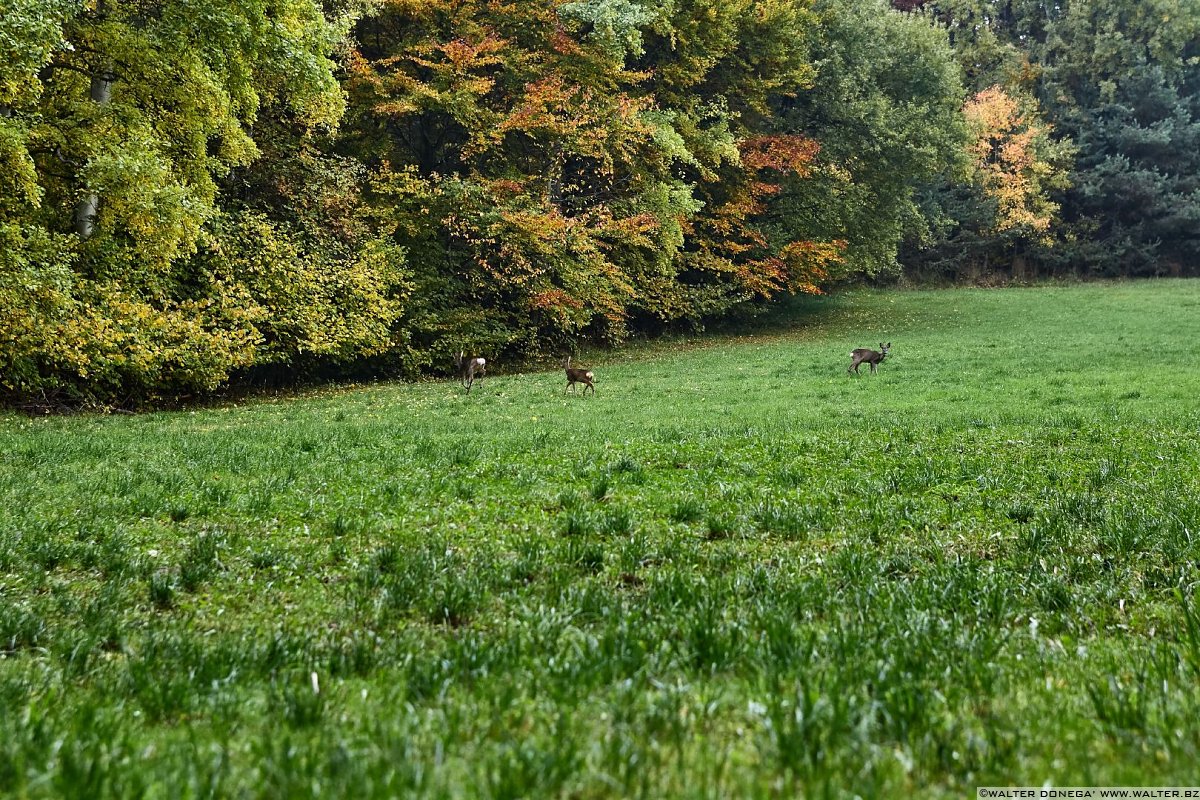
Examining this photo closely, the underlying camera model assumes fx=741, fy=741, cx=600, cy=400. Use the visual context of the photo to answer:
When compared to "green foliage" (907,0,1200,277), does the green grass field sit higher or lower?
lower

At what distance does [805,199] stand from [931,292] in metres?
17.6

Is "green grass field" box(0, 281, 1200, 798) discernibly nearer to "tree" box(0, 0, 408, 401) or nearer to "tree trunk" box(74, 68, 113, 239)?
"tree" box(0, 0, 408, 401)

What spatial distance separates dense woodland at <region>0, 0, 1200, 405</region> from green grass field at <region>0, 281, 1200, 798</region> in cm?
999

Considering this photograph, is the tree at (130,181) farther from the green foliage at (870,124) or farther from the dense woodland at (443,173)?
the green foliage at (870,124)

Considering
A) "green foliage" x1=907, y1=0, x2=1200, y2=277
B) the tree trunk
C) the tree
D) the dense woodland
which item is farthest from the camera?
"green foliage" x1=907, y1=0, x2=1200, y2=277

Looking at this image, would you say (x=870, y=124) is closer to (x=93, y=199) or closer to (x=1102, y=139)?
(x=1102, y=139)

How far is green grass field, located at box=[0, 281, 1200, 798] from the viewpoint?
268 cm

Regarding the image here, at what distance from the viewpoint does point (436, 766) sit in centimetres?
259

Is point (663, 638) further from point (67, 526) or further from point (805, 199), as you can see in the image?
point (805, 199)

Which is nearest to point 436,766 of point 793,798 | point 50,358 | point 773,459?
point 793,798

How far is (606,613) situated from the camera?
4.60 m

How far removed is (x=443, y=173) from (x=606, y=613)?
101ft

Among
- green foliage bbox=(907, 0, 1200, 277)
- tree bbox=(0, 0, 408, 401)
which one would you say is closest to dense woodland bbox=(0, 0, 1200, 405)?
tree bbox=(0, 0, 408, 401)

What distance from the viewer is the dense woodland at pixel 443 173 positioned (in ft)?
62.7
